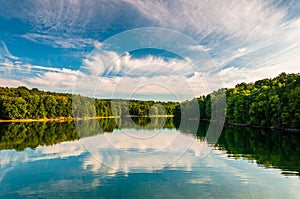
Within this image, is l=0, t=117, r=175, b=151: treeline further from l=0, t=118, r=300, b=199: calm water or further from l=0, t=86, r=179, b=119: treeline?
l=0, t=86, r=179, b=119: treeline

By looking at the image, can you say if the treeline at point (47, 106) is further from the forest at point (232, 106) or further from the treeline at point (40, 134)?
the treeline at point (40, 134)

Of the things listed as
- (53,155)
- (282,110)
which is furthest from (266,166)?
(282,110)

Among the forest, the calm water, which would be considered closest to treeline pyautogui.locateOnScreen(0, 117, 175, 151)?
the calm water

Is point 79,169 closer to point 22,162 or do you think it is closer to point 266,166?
point 22,162

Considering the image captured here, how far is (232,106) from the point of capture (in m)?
80.8

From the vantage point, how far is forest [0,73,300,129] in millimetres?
53250

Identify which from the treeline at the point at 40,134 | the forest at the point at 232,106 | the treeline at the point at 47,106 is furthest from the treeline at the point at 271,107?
the treeline at the point at 47,106

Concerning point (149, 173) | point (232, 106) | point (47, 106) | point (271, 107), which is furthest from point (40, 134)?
point (47, 106)

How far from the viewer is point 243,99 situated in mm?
73188

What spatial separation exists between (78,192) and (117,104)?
126 m

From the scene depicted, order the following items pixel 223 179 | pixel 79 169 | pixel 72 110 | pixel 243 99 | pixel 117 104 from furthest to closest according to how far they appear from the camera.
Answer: pixel 117 104, pixel 72 110, pixel 243 99, pixel 79 169, pixel 223 179

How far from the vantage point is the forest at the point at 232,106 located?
5325cm

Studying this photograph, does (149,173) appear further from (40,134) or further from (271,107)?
(271,107)

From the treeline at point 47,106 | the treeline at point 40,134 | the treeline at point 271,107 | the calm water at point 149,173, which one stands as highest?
the treeline at point 47,106
